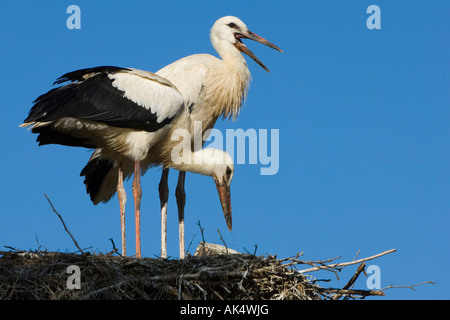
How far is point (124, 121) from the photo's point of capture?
7980 mm

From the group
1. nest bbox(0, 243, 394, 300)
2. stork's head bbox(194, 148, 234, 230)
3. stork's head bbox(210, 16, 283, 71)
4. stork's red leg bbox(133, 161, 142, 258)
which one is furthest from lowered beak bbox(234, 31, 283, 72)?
nest bbox(0, 243, 394, 300)

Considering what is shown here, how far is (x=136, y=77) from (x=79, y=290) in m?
2.62

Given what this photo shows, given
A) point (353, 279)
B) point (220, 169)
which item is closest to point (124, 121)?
point (220, 169)

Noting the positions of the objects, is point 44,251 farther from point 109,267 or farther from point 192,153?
point 192,153

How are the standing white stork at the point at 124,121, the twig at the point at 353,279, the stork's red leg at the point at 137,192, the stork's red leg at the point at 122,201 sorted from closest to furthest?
the twig at the point at 353,279
the standing white stork at the point at 124,121
the stork's red leg at the point at 122,201
the stork's red leg at the point at 137,192

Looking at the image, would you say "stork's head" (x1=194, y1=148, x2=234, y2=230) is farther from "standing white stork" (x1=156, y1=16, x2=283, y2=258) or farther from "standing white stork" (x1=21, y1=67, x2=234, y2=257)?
"standing white stork" (x1=156, y1=16, x2=283, y2=258)

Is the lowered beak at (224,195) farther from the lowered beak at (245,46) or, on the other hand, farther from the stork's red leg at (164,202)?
the lowered beak at (245,46)

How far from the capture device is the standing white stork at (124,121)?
7730 millimetres

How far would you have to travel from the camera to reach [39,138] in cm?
802

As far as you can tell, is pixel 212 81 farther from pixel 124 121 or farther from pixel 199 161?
pixel 124 121

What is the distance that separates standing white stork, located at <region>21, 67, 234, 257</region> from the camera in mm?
7730

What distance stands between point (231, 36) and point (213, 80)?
644 millimetres

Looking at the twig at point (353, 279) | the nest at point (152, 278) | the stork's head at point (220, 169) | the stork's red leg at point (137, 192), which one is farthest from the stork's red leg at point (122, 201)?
the twig at point (353, 279)
